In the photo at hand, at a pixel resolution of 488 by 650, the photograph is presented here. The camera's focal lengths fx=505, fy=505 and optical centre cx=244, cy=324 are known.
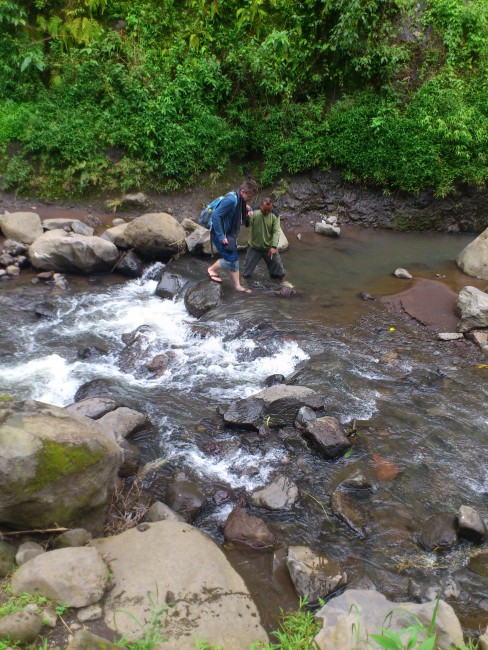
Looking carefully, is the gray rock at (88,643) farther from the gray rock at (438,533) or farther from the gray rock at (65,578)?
the gray rock at (438,533)

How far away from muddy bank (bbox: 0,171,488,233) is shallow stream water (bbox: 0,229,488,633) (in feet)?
9.41

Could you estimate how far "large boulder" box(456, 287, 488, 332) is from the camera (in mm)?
8875

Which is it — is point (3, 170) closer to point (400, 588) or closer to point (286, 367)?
point (286, 367)

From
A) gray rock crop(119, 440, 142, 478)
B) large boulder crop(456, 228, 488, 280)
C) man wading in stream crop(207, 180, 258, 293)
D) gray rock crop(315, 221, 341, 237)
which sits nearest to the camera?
gray rock crop(119, 440, 142, 478)

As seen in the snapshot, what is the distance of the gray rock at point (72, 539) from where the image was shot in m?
4.04

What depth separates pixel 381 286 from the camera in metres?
10.8

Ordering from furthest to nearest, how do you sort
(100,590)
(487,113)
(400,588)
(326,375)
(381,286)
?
(487,113) → (381,286) → (326,375) → (400,588) → (100,590)

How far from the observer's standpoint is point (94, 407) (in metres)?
6.22

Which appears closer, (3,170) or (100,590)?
(100,590)

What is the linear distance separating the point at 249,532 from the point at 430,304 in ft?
21.8

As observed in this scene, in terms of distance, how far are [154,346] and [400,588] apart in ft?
16.7

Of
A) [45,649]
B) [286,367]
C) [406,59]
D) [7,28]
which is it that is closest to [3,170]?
[7,28]

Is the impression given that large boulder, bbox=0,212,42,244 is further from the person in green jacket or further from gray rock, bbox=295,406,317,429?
gray rock, bbox=295,406,317,429

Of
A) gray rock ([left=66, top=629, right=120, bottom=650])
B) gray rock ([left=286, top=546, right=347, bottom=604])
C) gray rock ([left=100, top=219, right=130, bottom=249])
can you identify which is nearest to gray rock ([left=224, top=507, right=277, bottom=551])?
gray rock ([left=286, top=546, right=347, bottom=604])
